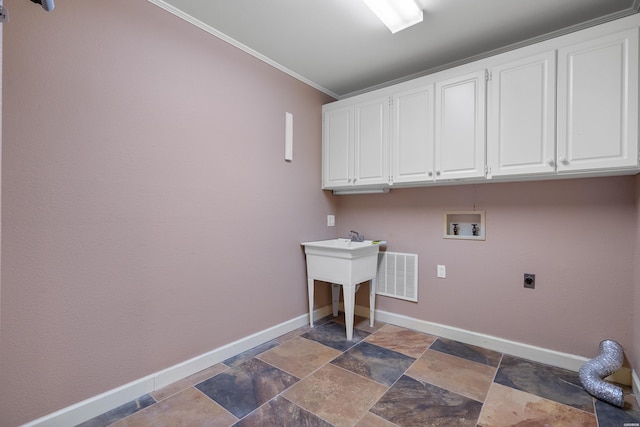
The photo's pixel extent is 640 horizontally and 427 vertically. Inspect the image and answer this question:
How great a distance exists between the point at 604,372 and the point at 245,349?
2397mm

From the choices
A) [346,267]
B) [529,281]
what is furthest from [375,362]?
[529,281]

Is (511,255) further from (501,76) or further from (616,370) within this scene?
(501,76)

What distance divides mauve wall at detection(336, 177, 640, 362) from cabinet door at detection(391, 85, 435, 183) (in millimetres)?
351

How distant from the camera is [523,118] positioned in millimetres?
2000

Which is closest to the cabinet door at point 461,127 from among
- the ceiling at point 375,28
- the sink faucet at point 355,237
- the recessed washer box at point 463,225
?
the ceiling at point 375,28

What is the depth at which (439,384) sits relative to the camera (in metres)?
1.90

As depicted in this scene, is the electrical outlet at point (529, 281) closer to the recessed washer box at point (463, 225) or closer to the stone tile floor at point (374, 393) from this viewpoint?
the recessed washer box at point (463, 225)

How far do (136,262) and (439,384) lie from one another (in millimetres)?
2018

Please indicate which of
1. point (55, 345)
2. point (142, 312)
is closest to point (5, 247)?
point (55, 345)

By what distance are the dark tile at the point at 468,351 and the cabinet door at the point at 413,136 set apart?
1.37 metres

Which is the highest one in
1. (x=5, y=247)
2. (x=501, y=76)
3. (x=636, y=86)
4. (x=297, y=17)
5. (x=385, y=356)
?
(x=297, y=17)

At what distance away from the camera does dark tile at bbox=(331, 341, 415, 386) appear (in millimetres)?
2010

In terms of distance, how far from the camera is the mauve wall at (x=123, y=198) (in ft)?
4.61

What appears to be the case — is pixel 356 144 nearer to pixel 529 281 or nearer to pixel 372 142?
pixel 372 142
